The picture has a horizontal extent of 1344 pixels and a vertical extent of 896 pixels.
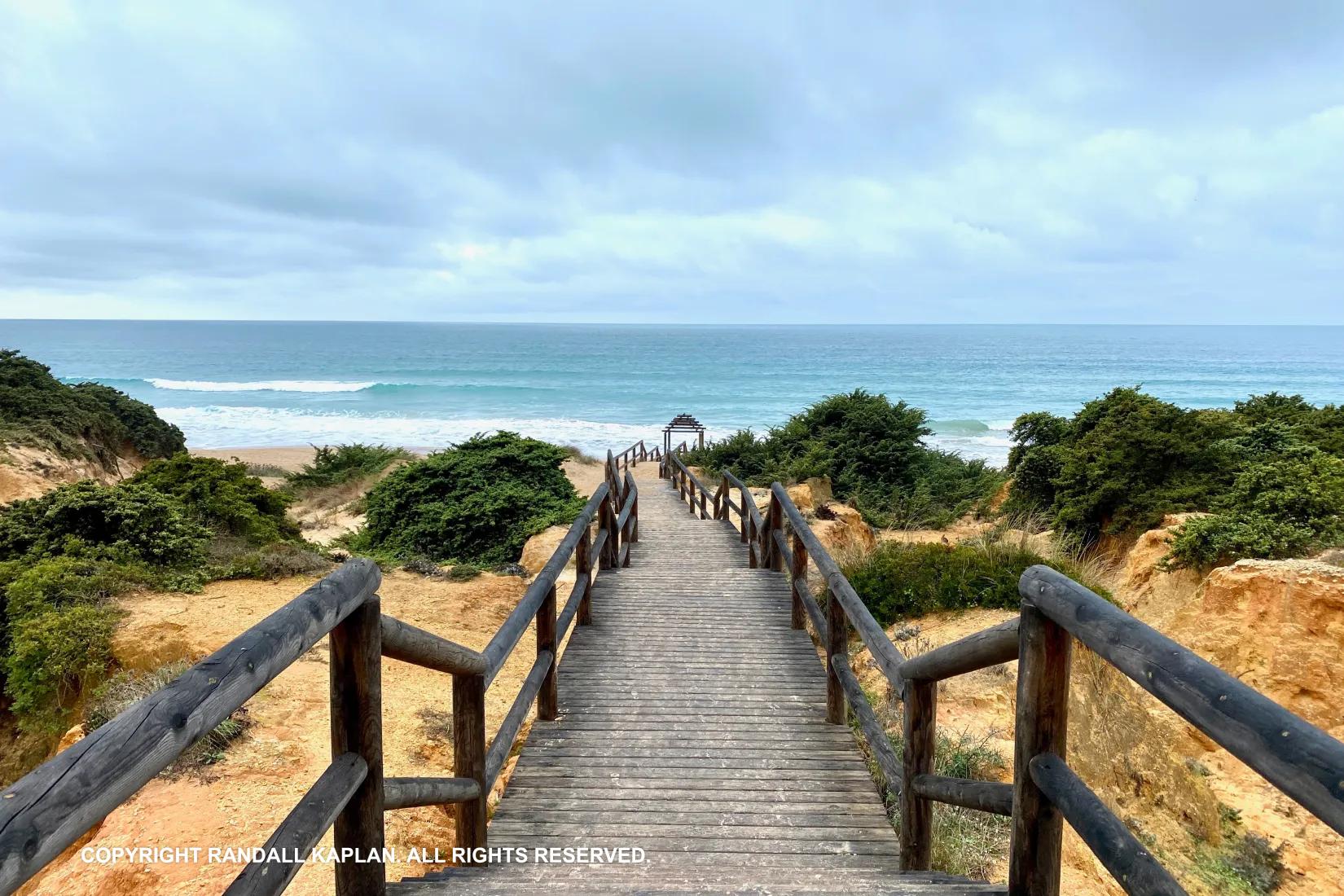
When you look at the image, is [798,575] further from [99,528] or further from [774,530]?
[99,528]

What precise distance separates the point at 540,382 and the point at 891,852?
62421 mm

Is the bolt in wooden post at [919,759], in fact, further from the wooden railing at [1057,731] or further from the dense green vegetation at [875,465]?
the dense green vegetation at [875,465]

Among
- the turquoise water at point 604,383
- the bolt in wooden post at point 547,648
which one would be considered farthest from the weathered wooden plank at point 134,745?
the turquoise water at point 604,383

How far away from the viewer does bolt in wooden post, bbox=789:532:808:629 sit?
534 centimetres

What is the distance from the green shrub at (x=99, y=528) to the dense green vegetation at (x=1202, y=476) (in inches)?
430

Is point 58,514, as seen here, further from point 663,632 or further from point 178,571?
point 663,632

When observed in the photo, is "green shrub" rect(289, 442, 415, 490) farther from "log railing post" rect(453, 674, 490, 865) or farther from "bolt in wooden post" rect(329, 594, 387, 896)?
"bolt in wooden post" rect(329, 594, 387, 896)

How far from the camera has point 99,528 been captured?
8.58m

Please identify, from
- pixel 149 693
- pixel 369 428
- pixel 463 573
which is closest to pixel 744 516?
pixel 463 573

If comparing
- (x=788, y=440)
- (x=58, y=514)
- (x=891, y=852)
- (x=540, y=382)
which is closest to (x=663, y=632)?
(x=891, y=852)

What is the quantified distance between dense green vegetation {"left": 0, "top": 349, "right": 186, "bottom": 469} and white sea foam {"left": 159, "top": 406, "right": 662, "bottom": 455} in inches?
565

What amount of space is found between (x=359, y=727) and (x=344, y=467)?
890 inches

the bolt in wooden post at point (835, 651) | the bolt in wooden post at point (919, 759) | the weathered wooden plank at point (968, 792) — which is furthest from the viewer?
the bolt in wooden post at point (835, 651)

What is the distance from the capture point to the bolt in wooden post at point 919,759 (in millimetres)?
2750
